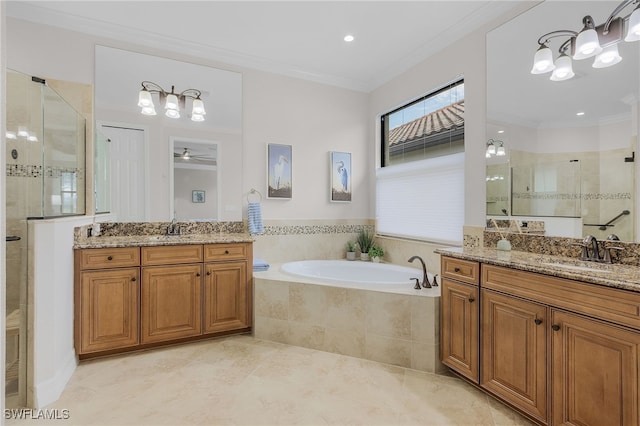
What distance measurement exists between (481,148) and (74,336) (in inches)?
140

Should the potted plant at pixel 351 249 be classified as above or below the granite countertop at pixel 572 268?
below

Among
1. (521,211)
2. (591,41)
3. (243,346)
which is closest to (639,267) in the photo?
(521,211)

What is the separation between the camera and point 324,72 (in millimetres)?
3848

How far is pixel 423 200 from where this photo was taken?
3498 millimetres

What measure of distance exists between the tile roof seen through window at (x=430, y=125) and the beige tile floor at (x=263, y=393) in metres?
2.24

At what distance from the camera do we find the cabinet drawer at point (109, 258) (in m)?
2.52

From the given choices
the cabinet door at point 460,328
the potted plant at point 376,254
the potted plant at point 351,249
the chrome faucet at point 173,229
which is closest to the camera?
the cabinet door at point 460,328

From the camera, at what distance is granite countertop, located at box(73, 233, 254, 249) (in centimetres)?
256

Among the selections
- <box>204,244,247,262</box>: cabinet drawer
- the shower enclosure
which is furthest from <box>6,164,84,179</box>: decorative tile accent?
<box>204,244,247,262</box>: cabinet drawer

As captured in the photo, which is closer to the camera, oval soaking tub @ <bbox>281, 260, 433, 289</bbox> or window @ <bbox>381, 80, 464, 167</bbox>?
window @ <bbox>381, 80, 464, 167</bbox>

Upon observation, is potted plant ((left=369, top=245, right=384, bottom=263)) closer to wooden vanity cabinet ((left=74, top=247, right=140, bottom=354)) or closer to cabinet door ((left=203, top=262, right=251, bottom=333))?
cabinet door ((left=203, top=262, right=251, bottom=333))

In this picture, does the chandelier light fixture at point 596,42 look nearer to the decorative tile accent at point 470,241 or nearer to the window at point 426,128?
the window at point 426,128

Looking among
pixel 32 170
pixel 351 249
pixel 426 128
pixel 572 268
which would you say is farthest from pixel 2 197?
pixel 351 249

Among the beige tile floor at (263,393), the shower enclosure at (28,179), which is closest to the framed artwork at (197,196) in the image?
the shower enclosure at (28,179)
